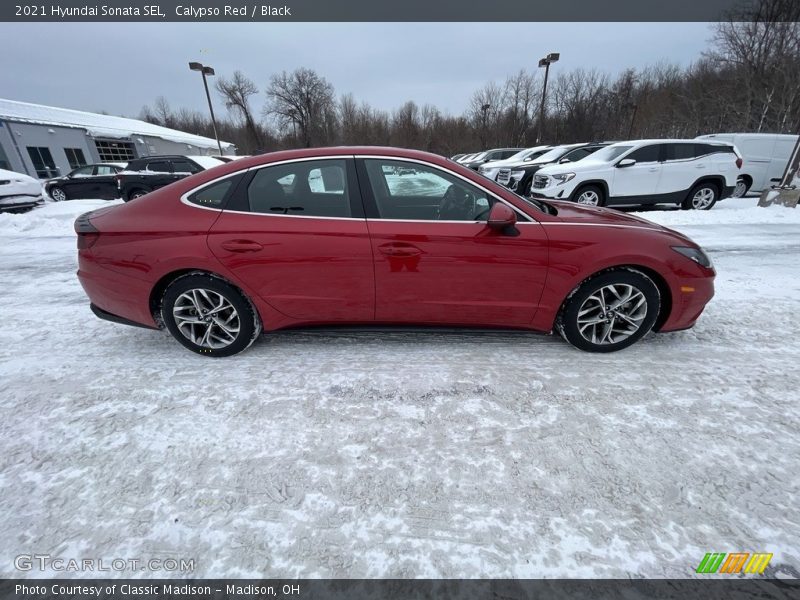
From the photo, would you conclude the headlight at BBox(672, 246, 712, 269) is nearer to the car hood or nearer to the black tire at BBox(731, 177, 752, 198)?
the car hood

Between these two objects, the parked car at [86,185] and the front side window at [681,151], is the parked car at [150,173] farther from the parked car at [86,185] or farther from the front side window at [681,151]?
the front side window at [681,151]

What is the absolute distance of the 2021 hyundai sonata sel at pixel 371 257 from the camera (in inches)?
100.0

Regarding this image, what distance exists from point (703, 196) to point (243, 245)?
11.0 meters

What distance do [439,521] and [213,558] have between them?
99 cm

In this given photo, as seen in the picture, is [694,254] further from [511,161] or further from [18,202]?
[18,202]

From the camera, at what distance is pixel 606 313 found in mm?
2768

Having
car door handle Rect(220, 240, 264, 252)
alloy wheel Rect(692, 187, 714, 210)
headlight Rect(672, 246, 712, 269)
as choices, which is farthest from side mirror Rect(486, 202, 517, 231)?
alloy wheel Rect(692, 187, 714, 210)

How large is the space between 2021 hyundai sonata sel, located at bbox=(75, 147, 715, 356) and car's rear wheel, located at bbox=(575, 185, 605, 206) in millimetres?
6342

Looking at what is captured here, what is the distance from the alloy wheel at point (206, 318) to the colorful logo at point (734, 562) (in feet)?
9.97

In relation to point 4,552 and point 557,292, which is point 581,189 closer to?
point 557,292

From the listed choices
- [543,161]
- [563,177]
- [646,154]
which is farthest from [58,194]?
[646,154]

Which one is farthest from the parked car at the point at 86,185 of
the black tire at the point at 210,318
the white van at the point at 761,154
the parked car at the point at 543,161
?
the white van at the point at 761,154

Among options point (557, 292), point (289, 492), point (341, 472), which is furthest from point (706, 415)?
point (289, 492)

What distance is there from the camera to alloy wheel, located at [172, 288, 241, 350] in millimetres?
2729
